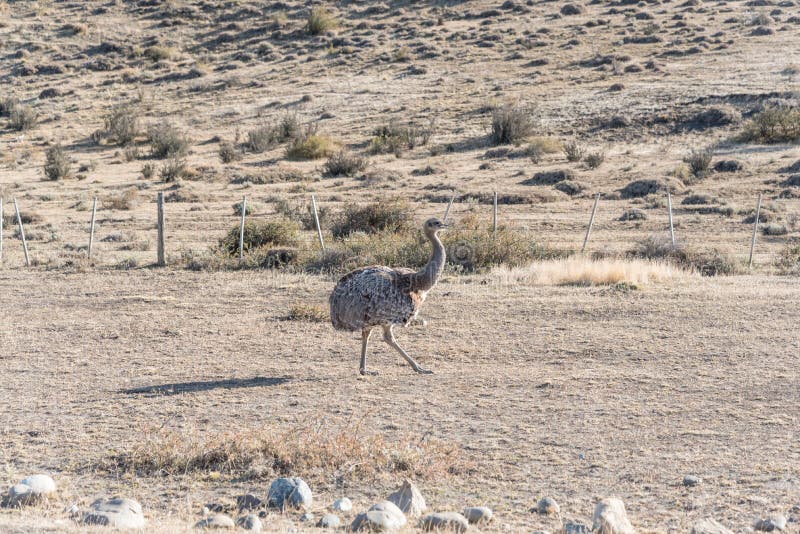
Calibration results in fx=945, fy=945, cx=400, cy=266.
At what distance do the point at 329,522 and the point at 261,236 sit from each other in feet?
46.1

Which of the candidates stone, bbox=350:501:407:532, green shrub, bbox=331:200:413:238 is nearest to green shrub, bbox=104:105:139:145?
green shrub, bbox=331:200:413:238

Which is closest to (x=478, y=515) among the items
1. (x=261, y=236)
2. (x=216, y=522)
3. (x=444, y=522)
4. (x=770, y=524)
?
(x=444, y=522)

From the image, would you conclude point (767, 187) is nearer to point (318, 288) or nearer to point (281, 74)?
point (318, 288)

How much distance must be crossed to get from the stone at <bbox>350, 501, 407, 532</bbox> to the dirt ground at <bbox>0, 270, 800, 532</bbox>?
568 millimetres

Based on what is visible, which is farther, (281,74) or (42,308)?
(281,74)

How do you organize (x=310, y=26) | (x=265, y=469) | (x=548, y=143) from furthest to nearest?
(x=310, y=26) < (x=548, y=143) < (x=265, y=469)

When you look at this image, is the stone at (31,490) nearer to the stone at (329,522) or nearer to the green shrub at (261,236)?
the stone at (329,522)

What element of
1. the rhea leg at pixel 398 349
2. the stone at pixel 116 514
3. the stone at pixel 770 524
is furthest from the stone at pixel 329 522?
the rhea leg at pixel 398 349

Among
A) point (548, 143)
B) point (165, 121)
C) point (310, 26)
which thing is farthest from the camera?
point (310, 26)

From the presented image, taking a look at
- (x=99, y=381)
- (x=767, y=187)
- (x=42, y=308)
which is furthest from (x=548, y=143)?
(x=99, y=381)

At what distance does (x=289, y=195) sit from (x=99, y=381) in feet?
63.8

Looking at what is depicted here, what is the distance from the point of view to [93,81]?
54156 mm

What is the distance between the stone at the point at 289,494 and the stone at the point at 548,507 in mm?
1713

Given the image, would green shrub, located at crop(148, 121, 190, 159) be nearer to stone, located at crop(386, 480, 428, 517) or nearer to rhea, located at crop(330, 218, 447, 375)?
rhea, located at crop(330, 218, 447, 375)
